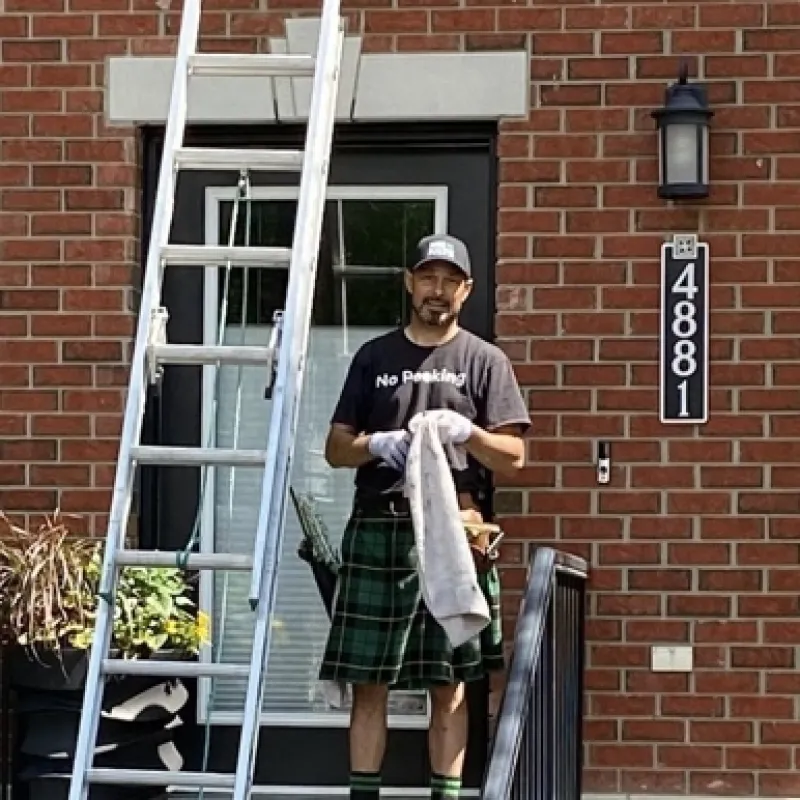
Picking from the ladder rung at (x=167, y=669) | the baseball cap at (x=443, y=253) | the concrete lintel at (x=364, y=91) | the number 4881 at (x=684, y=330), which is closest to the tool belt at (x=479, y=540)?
the baseball cap at (x=443, y=253)

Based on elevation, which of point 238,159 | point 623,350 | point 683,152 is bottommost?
point 623,350

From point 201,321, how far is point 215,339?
0.28 ft

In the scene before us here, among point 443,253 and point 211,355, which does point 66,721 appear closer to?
point 211,355

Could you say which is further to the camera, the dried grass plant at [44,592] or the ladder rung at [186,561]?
the dried grass plant at [44,592]

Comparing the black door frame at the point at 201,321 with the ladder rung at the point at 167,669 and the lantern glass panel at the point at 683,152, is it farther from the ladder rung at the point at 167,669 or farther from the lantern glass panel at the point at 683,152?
the ladder rung at the point at 167,669

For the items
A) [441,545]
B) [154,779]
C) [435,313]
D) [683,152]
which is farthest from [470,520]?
[683,152]

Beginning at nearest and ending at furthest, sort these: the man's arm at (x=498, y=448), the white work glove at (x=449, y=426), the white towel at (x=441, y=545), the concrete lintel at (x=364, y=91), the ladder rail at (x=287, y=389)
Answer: the ladder rail at (x=287, y=389) < the white towel at (x=441, y=545) < the white work glove at (x=449, y=426) < the man's arm at (x=498, y=448) < the concrete lintel at (x=364, y=91)

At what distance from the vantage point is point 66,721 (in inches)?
203

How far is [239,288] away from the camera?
600cm

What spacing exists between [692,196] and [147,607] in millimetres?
2218

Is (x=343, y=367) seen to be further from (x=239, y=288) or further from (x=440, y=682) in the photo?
(x=440, y=682)

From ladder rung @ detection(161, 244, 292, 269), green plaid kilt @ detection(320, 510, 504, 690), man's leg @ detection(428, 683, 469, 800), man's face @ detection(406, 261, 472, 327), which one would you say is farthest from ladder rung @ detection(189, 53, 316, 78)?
man's leg @ detection(428, 683, 469, 800)

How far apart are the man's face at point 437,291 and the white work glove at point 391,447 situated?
1.23 ft

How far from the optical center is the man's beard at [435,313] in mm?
5000
